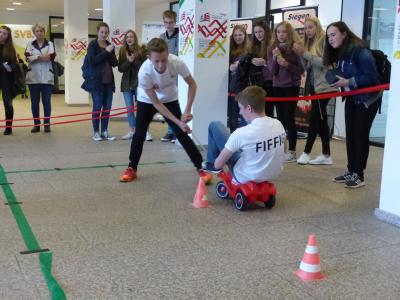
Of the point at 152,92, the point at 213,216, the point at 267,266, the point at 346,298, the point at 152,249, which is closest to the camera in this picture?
the point at 346,298

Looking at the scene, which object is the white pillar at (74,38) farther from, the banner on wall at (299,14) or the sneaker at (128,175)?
the sneaker at (128,175)

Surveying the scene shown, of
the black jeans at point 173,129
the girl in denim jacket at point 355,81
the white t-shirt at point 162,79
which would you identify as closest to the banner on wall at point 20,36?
the black jeans at point 173,129

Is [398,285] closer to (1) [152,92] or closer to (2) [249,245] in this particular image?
(2) [249,245]

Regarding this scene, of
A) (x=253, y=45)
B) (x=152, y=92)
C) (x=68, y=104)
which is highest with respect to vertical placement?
(x=253, y=45)

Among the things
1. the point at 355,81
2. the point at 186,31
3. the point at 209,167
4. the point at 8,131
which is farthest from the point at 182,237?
the point at 8,131

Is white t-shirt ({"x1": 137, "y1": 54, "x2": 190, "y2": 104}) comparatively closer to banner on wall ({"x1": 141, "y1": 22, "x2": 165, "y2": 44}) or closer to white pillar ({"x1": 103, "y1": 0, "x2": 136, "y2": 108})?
white pillar ({"x1": 103, "y1": 0, "x2": 136, "y2": 108})

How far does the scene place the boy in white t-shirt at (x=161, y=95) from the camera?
414 cm

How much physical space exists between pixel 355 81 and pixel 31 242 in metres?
2.91

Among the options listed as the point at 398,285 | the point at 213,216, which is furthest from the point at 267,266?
the point at 213,216

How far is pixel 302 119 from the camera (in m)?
8.22

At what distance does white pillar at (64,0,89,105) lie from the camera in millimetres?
12539

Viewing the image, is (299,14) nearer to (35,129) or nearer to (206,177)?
(206,177)

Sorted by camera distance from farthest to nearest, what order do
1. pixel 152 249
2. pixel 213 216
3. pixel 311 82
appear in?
pixel 311 82, pixel 213 216, pixel 152 249

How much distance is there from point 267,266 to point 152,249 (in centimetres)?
69
